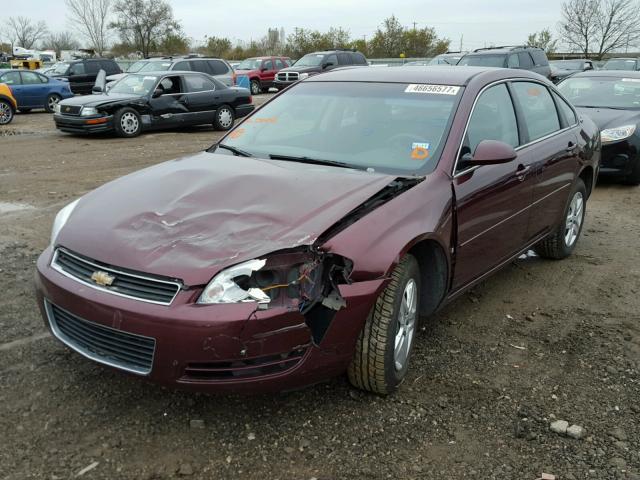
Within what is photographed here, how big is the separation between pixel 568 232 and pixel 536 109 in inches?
53.7

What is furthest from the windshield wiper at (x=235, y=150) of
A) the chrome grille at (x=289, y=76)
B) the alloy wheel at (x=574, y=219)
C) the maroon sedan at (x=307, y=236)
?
the chrome grille at (x=289, y=76)

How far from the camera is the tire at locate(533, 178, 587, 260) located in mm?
5328

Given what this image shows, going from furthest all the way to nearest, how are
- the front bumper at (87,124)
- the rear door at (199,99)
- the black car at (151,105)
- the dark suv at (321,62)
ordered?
the dark suv at (321,62) → the rear door at (199,99) → the black car at (151,105) → the front bumper at (87,124)

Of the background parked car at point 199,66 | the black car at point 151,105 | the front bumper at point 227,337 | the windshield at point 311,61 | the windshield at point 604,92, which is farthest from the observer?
the windshield at point 311,61

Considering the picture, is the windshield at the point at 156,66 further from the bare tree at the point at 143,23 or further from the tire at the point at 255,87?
the bare tree at the point at 143,23

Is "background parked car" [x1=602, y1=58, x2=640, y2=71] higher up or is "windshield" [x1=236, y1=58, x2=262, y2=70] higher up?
"windshield" [x1=236, y1=58, x2=262, y2=70]

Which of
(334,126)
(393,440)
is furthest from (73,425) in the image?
(334,126)

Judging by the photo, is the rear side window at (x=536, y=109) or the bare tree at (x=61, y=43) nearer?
the rear side window at (x=536, y=109)

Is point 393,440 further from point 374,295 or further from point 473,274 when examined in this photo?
point 473,274

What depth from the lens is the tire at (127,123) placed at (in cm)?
1328

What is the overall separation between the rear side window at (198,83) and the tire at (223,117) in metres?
0.57

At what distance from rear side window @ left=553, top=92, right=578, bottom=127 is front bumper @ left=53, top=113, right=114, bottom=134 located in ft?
33.9

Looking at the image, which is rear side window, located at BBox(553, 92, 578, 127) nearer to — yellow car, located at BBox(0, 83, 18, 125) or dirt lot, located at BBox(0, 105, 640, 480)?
dirt lot, located at BBox(0, 105, 640, 480)

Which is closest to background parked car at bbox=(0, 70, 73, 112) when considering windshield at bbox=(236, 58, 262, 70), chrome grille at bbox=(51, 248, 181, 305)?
windshield at bbox=(236, 58, 262, 70)
